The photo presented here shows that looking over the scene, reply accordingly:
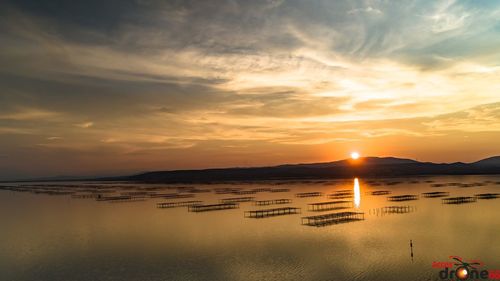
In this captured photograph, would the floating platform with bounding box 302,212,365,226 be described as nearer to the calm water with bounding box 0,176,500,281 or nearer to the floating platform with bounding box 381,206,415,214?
the calm water with bounding box 0,176,500,281

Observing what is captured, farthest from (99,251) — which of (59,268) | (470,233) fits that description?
(470,233)

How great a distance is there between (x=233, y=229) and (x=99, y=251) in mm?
18877

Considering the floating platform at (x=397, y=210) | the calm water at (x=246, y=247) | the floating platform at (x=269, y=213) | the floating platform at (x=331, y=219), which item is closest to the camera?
the calm water at (x=246, y=247)

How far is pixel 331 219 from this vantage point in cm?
5869

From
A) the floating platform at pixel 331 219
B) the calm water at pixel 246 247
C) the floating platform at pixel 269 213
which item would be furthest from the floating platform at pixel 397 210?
the floating platform at pixel 269 213

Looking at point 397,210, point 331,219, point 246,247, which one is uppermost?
point 397,210

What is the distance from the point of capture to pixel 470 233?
4606 centimetres

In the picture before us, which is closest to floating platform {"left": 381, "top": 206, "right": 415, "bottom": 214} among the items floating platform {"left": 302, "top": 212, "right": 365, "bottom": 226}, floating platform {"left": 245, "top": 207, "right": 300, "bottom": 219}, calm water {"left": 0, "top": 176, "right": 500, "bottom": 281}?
calm water {"left": 0, "top": 176, "right": 500, "bottom": 281}

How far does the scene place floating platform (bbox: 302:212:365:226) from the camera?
2196 inches

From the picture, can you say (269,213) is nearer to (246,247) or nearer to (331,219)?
(331,219)

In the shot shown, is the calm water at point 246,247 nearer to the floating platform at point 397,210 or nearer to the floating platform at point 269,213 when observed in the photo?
the floating platform at point 397,210

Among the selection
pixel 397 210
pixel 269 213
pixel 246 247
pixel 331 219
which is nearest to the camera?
pixel 246 247

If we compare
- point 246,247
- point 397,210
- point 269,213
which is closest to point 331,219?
point 269,213

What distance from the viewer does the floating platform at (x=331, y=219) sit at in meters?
55.8
